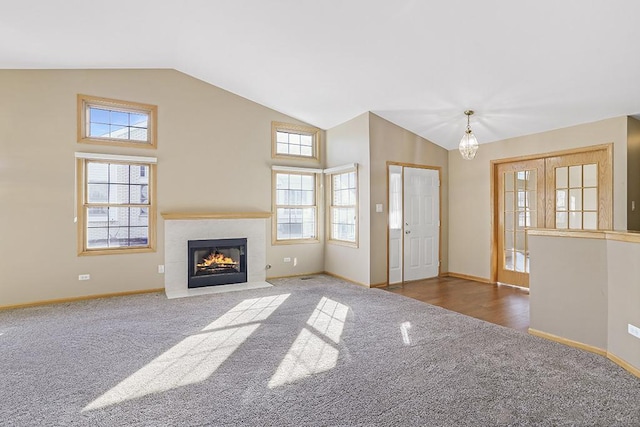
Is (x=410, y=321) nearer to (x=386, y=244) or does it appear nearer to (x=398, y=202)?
(x=386, y=244)

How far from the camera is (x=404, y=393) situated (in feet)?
7.48

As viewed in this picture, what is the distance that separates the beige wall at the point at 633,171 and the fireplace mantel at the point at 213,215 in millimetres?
5031

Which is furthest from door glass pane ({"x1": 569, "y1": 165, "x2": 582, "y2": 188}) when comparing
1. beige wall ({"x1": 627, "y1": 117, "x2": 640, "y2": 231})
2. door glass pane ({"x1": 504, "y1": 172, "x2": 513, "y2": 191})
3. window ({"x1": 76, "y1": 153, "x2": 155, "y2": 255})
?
window ({"x1": 76, "y1": 153, "x2": 155, "y2": 255})

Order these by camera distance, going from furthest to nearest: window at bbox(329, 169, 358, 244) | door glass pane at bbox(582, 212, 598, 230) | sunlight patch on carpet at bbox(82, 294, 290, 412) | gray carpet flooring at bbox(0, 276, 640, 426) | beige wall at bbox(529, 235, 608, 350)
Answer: window at bbox(329, 169, 358, 244), door glass pane at bbox(582, 212, 598, 230), beige wall at bbox(529, 235, 608, 350), sunlight patch on carpet at bbox(82, 294, 290, 412), gray carpet flooring at bbox(0, 276, 640, 426)

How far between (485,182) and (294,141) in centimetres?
350

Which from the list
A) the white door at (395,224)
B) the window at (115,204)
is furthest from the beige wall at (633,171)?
the window at (115,204)

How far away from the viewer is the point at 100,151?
4.86m

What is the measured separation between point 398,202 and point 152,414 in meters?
4.58

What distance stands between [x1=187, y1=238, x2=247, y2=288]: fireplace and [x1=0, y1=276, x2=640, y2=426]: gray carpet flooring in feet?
4.24

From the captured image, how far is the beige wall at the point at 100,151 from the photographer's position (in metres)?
4.36

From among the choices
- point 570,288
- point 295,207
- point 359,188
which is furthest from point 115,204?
point 570,288

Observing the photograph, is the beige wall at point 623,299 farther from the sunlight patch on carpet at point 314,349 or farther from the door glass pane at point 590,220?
the sunlight patch on carpet at point 314,349

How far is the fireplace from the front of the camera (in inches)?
211

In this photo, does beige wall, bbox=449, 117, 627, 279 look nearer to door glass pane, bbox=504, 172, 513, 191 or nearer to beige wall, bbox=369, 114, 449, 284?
door glass pane, bbox=504, 172, 513, 191
